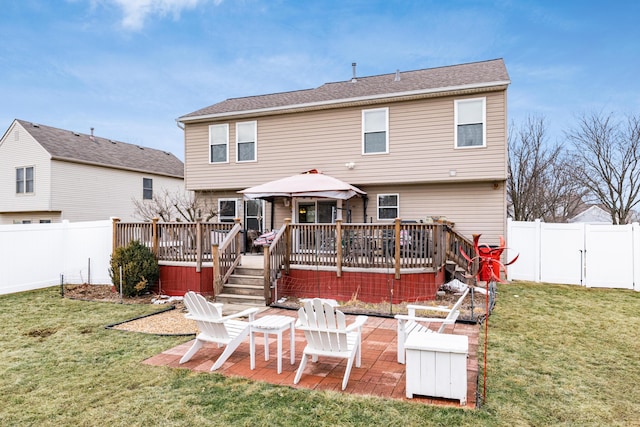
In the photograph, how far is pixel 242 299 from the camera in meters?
8.30

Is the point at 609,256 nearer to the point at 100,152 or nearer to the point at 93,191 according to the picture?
the point at 93,191

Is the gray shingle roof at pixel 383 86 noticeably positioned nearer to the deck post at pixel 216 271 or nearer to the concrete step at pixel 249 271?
the concrete step at pixel 249 271

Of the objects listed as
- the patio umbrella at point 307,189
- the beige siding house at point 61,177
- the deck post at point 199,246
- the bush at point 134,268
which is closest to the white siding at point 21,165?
the beige siding house at point 61,177

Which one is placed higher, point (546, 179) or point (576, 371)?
point (546, 179)

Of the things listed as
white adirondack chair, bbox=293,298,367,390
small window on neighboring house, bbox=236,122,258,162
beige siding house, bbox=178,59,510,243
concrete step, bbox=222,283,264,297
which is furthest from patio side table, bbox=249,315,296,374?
small window on neighboring house, bbox=236,122,258,162

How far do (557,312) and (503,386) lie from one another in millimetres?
4296

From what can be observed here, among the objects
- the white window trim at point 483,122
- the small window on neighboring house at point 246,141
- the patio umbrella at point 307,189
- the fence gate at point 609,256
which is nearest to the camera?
the patio umbrella at point 307,189

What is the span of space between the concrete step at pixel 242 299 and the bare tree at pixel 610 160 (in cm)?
1791

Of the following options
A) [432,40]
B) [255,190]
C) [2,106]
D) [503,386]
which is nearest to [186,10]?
[255,190]

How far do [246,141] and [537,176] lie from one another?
14.3m

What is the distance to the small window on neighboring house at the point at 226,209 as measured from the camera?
1437cm

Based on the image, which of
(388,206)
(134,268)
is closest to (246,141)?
(388,206)

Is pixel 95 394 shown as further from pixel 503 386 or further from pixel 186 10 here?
pixel 186 10

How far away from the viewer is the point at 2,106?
98.8ft
